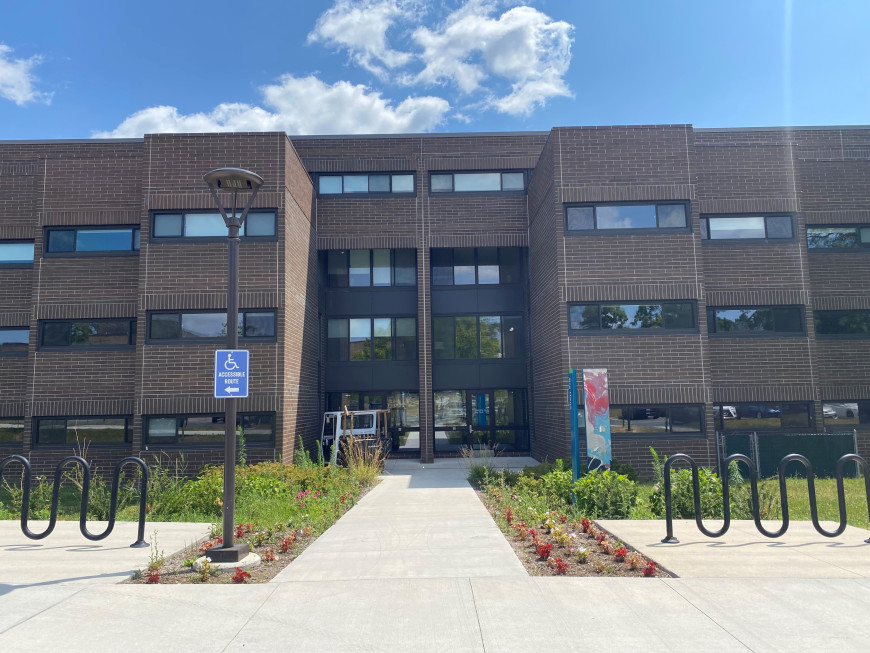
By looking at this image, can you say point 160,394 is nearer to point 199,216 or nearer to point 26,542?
point 199,216

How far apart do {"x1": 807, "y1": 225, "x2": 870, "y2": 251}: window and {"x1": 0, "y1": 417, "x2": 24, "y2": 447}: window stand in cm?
2318

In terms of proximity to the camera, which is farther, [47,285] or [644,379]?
[47,285]

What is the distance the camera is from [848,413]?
55.5 ft

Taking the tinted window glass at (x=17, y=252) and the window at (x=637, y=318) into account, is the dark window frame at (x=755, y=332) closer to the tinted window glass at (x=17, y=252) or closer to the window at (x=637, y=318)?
the window at (x=637, y=318)

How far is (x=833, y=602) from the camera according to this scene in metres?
5.37

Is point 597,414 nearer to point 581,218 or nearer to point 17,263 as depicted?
point 581,218

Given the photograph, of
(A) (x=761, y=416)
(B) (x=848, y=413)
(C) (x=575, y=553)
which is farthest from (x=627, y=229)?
(C) (x=575, y=553)

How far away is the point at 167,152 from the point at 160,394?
6.31 m

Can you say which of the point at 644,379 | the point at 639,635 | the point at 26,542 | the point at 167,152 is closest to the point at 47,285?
the point at 167,152

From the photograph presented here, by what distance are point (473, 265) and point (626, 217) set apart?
6.20 metres

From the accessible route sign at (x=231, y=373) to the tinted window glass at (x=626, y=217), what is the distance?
11040 millimetres

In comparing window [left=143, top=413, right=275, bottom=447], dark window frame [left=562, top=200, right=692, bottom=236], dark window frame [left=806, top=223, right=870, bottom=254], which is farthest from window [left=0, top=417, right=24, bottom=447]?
dark window frame [left=806, top=223, right=870, bottom=254]

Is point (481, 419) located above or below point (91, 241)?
below

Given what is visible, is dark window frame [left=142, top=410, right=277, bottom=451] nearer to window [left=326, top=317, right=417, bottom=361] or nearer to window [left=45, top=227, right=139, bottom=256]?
window [left=45, top=227, right=139, bottom=256]
